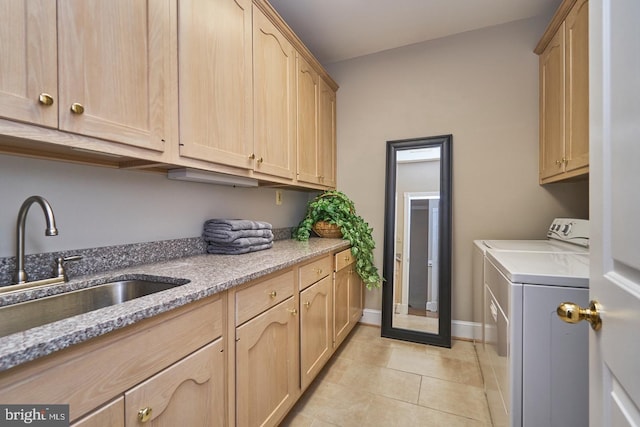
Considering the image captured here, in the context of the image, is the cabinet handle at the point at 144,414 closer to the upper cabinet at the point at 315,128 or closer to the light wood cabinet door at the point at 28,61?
the light wood cabinet door at the point at 28,61

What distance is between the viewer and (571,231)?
1799mm

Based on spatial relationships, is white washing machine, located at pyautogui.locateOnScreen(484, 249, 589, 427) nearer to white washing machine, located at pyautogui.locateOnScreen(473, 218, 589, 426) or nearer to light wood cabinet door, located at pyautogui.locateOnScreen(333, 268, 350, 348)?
white washing machine, located at pyautogui.locateOnScreen(473, 218, 589, 426)

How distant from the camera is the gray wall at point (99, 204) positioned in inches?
36.8

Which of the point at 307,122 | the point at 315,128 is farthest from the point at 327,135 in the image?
the point at 307,122

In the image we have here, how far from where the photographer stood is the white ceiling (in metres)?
2.04

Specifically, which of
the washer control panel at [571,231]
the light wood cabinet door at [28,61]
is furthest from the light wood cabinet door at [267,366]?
the washer control panel at [571,231]

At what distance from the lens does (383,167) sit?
107 inches

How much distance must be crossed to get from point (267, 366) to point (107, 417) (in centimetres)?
68

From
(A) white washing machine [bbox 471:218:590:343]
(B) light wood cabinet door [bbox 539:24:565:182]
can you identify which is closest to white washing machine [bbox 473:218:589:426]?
(A) white washing machine [bbox 471:218:590:343]

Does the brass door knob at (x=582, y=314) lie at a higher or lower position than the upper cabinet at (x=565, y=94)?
lower

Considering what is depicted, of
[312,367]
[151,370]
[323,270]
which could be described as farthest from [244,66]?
[312,367]

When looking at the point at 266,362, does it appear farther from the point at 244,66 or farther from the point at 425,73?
the point at 425,73

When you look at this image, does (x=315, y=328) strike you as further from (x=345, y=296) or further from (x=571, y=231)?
(x=571, y=231)

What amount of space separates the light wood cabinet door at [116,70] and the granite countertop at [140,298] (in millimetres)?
521
